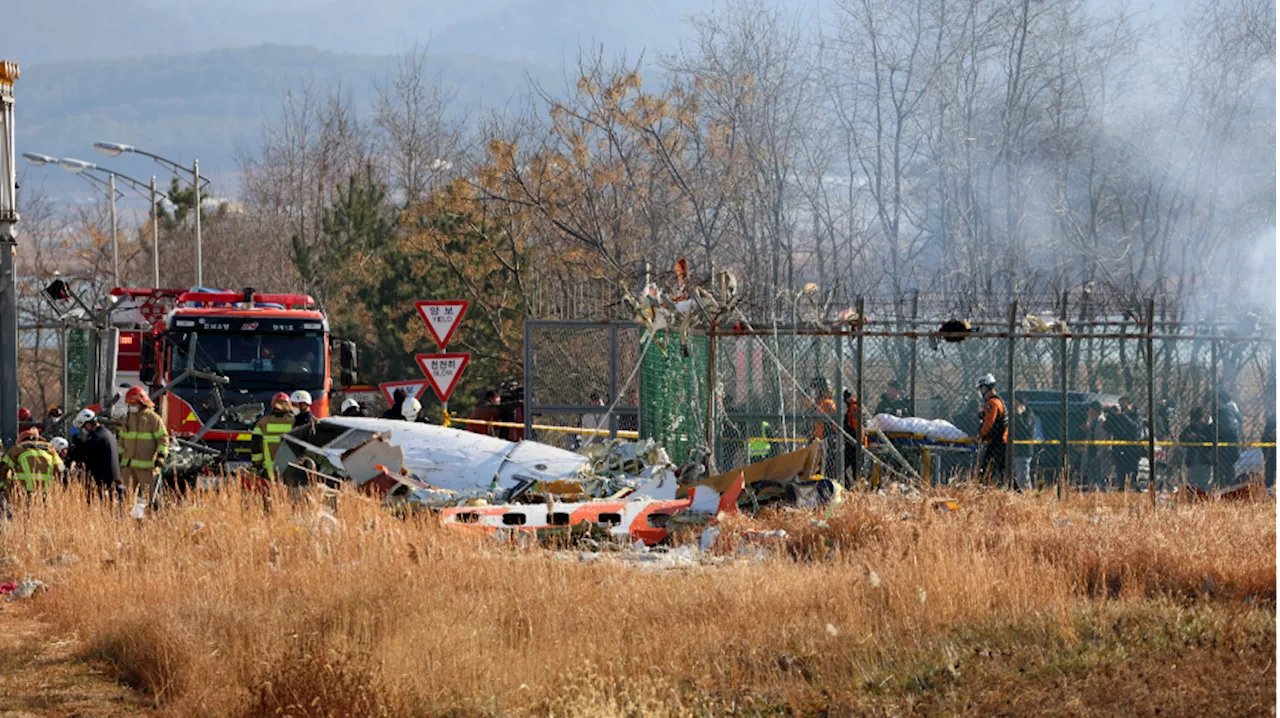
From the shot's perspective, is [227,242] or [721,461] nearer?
[721,461]

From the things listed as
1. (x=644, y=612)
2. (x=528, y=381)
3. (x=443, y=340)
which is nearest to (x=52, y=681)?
(x=644, y=612)

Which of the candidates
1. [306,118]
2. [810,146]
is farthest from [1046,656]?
[306,118]

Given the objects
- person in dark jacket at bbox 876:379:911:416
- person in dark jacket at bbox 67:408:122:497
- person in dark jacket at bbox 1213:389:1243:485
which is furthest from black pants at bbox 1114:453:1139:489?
person in dark jacket at bbox 67:408:122:497

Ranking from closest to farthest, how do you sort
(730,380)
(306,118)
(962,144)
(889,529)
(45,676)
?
(45,676)
(889,529)
(730,380)
(962,144)
(306,118)

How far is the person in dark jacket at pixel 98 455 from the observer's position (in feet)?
44.0

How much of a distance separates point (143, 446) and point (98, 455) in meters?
0.50

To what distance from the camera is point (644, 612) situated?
771 centimetres

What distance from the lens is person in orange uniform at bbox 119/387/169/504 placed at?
13.8m

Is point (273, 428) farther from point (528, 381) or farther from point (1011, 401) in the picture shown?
point (1011, 401)

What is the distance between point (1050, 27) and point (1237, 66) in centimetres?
407

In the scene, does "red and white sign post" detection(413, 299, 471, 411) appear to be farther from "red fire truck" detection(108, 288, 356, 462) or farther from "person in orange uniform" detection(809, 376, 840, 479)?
"person in orange uniform" detection(809, 376, 840, 479)

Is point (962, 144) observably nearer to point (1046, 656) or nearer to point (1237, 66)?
point (1237, 66)

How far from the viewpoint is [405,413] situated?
1664 centimetres

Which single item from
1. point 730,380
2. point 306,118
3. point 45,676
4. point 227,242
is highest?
point 306,118
